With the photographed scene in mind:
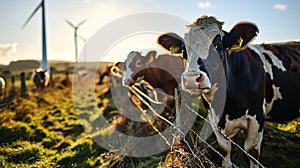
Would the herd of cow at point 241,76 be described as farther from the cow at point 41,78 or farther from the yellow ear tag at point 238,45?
the cow at point 41,78

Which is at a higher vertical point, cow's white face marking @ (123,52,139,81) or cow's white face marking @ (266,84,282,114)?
cow's white face marking @ (123,52,139,81)

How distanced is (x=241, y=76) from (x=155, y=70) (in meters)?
4.38

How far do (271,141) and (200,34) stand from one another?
9.57 feet

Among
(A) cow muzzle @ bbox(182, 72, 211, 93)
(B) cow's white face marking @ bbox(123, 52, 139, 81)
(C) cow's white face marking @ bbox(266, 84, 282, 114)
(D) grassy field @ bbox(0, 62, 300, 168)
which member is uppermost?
(B) cow's white face marking @ bbox(123, 52, 139, 81)

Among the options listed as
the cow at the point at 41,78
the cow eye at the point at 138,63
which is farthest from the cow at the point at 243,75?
the cow at the point at 41,78

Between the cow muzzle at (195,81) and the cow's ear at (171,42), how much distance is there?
83 centimetres

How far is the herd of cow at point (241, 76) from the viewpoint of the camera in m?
2.88

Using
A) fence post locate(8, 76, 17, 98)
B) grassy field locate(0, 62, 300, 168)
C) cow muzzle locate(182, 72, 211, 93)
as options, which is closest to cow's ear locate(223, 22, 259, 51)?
cow muzzle locate(182, 72, 211, 93)

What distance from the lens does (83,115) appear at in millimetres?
A: 10039

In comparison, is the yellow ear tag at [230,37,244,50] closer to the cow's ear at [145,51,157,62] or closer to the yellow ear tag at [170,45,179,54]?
the yellow ear tag at [170,45,179,54]

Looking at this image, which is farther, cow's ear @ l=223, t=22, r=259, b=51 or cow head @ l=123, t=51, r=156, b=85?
cow head @ l=123, t=51, r=156, b=85

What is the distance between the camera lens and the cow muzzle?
2.55m

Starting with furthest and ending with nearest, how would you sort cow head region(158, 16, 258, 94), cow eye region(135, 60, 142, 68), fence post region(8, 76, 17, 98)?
fence post region(8, 76, 17, 98) < cow eye region(135, 60, 142, 68) < cow head region(158, 16, 258, 94)

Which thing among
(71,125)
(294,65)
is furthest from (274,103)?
(71,125)
